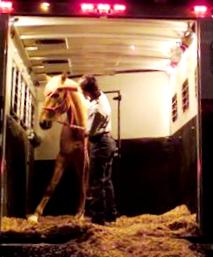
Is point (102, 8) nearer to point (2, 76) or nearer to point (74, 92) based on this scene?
point (2, 76)

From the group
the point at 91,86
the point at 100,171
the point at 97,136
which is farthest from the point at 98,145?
the point at 91,86

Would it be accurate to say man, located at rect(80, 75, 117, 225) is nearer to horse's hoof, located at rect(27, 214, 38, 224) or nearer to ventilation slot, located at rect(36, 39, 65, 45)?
ventilation slot, located at rect(36, 39, 65, 45)

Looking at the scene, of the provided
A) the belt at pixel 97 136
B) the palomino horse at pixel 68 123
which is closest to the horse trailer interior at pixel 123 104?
the palomino horse at pixel 68 123

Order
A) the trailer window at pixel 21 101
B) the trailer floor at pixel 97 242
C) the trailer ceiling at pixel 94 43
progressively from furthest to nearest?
the trailer window at pixel 21 101 → the trailer ceiling at pixel 94 43 → the trailer floor at pixel 97 242

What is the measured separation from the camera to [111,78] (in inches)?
377

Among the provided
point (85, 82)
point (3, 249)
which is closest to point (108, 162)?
point (85, 82)

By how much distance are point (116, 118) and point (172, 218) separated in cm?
233

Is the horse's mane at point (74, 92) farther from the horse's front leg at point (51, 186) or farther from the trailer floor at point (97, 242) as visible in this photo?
the trailer floor at point (97, 242)

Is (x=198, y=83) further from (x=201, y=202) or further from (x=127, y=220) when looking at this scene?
(x=127, y=220)

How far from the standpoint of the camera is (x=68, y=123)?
28.5 ft

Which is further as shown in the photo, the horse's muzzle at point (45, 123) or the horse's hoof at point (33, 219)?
the horse's muzzle at point (45, 123)

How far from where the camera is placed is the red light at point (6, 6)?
18.7 ft

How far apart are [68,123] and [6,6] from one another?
10.6 feet

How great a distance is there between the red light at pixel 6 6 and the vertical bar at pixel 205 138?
2.02 m
